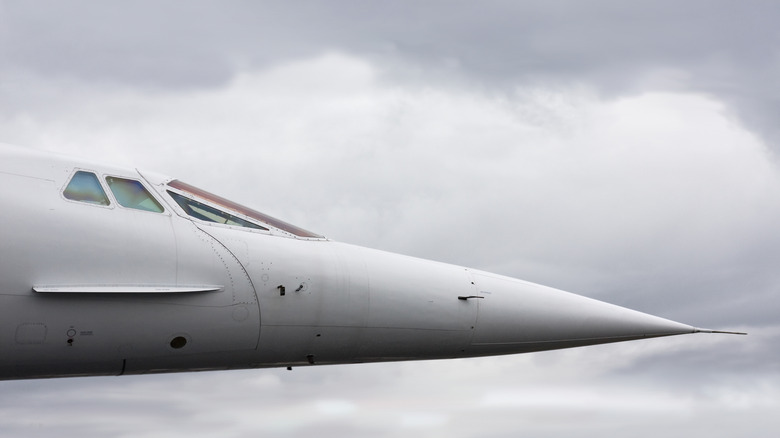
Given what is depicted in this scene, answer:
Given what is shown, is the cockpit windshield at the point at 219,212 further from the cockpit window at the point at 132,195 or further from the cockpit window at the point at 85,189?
the cockpit window at the point at 85,189

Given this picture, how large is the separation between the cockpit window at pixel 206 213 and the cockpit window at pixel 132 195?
12.3 inches

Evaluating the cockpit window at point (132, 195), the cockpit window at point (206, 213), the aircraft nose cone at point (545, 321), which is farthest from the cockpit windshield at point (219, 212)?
the aircraft nose cone at point (545, 321)

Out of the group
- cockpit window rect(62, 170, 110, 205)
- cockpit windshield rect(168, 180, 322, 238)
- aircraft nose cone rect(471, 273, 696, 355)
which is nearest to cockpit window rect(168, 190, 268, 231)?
cockpit windshield rect(168, 180, 322, 238)

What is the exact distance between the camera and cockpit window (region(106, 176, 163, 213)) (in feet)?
35.8

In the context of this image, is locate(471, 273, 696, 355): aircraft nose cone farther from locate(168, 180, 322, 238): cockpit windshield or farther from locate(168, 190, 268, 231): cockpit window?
locate(168, 190, 268, 231): cockpit window

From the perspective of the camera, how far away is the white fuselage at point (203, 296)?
10.1 m

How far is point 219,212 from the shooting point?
1162 centimetres

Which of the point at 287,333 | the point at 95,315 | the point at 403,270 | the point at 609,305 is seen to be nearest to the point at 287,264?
the point at 287,333

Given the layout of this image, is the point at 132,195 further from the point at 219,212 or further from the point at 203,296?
the point at 203,296

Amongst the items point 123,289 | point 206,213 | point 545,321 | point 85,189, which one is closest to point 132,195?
point 85,189

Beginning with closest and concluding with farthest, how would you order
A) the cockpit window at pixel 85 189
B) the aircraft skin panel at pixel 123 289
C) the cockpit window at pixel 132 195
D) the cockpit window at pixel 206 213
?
1. the aircraft skin panel at pixel 123 289
2. the cockpit window at pixel 85 189
3. the cockpit window at pixel 132 195
4. the cockpit window at pixel 206 213

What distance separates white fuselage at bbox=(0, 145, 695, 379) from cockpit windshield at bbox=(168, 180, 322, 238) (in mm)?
77

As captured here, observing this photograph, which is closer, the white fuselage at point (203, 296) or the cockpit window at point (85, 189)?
the white fuselage at point (203, 296)

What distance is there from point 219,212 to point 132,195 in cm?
112
